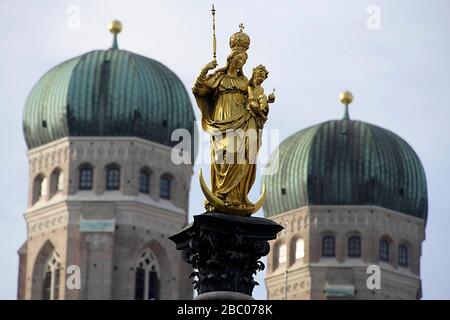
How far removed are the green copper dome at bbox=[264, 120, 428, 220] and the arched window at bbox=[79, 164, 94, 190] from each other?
1038 centimetres

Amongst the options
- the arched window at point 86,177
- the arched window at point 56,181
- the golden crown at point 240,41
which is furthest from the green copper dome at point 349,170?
the golden crown at point 240,41

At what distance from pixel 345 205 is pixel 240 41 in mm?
85894

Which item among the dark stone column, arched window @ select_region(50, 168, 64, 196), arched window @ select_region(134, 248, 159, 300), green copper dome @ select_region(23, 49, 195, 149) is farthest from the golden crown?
arched window @ select_region(50, 168, 64, 196)

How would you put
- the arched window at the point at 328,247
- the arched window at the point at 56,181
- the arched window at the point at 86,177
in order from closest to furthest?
1. the arched window at the point at 86,177
2. the arched window at the point at 56,181
3. the arched window at the point at 328,247

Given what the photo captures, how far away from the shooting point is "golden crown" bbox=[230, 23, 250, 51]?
23000 millimetres

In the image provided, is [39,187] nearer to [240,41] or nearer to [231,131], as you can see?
[240,41]

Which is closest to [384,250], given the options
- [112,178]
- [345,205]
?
[345,205]

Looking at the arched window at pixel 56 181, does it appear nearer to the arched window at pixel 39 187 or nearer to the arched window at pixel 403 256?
the arched window at pixel 39 187

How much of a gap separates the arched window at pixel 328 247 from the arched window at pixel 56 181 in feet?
48.8

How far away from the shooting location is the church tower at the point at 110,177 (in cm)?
10094

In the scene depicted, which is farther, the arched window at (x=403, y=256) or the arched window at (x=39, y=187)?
the arched window at (x=403, y=256)

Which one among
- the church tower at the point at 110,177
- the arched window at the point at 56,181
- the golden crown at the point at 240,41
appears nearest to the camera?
the golden crown at the point at 240,41

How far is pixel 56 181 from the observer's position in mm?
104062

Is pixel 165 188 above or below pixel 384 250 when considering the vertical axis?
above
